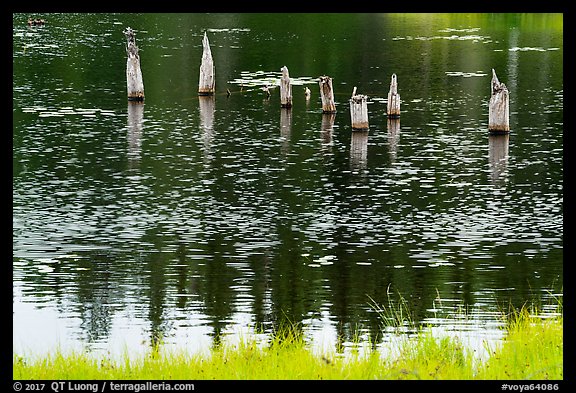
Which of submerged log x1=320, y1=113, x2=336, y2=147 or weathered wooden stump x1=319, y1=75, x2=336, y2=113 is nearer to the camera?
submerged log x1=320, y1=113, x2=336, y2=147

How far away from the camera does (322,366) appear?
15.7 metres

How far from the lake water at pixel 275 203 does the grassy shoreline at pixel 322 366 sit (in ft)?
7.69

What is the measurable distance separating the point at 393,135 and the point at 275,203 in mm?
17094

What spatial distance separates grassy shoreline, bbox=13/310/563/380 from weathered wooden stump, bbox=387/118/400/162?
1204 inches

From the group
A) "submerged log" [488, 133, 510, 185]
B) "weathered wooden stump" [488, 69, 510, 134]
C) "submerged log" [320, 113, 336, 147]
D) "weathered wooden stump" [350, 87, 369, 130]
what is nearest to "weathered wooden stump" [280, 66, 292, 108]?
"submerged log" [320, 113, 336, 147]

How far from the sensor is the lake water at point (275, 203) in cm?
2412

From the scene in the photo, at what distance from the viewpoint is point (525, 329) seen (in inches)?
773

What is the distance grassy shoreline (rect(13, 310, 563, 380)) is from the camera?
1516cm

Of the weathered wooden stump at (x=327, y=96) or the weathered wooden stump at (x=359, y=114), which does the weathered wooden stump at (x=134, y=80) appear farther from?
the weathered wooden stump at (x=359, y=114)

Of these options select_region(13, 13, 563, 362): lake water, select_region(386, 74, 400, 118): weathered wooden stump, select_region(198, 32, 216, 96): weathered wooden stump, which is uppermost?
select_region(198, 32, 216, 96): weathered wooden stump

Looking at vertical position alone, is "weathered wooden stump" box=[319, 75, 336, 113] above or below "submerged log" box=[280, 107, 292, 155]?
above

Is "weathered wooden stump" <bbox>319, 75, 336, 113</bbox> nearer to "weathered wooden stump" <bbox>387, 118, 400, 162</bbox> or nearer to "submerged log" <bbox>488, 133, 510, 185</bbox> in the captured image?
"weathered wooden stump" <bbox>387, 118, 400, 162</bbox>

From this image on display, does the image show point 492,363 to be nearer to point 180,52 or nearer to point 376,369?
point 376,369

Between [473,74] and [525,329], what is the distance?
6017 centimetres
